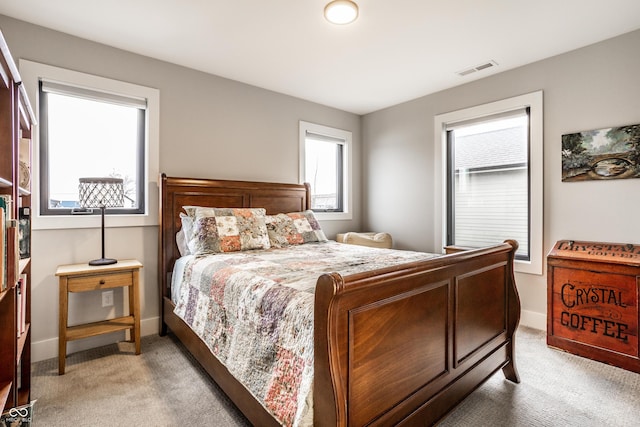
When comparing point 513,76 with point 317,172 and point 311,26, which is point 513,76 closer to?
point 311,26

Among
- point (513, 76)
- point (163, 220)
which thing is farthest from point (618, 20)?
point (163, 220)

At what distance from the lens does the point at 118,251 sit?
109 inches

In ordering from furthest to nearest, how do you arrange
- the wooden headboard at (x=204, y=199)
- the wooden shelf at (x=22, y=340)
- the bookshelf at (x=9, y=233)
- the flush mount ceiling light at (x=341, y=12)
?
the wooden headboard at (x=204, y=199), the flush mount ceiling light at (x=341, y=12), the wooden shelf at (x=22, y=340), the bookshelf at (x=9, y=233)

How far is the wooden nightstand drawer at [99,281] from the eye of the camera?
2287mm

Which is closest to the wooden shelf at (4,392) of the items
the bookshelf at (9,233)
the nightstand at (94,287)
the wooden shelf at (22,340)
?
the bookshelf at (9,233)

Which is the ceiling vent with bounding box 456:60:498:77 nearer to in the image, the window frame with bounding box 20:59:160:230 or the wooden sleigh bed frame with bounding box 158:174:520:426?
the wooden sleigh bed frame with bounding box 158:174:520:426

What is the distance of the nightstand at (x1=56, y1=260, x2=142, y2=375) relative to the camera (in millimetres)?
2234

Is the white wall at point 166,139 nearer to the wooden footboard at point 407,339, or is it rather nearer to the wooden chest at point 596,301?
the wooden footboard at point 407,339

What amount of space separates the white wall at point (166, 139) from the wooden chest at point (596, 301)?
2576 millimetres

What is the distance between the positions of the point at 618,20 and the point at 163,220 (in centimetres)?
393

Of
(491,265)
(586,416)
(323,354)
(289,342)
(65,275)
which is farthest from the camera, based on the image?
(65,275)

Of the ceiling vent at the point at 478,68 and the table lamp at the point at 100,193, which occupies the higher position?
the ceiling vent at the point at 478,68

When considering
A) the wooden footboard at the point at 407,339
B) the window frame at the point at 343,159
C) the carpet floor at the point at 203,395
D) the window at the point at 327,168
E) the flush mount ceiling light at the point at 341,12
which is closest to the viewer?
the wooden footboard at the point at 407,339

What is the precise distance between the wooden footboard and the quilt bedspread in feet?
0.46
